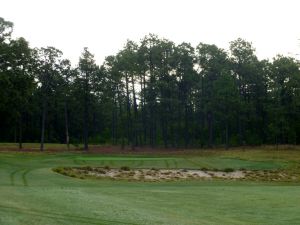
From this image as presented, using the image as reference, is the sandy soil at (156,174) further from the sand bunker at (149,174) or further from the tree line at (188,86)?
the tree line at (188,86)

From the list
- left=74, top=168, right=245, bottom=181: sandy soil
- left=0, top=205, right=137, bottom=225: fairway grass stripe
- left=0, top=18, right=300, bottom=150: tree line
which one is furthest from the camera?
left=0, top=18, right=300, bottom=150: tree line

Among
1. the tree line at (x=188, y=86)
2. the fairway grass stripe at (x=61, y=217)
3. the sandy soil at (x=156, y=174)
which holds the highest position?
the tree line at (x=188, y=86)

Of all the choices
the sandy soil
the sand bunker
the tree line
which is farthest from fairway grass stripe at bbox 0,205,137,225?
the tree line

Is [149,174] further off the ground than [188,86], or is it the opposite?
[188,86]

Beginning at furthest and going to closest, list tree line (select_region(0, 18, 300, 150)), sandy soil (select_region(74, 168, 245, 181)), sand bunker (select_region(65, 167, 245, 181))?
1. tree line (select_region(0, 18, 300, 150))
2. sandy soil (select_region(74, 168, 245, 181))
3. sand bunker (select_region(65, 167, 245, 181))

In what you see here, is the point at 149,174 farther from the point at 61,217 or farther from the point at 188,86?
the point at 188,86

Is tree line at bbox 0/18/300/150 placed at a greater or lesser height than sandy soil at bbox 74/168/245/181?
greater

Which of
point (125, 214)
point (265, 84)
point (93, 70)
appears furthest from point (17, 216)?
point (265, 84)

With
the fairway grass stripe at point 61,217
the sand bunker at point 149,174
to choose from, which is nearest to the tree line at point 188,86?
the sand bunker at point 149,174

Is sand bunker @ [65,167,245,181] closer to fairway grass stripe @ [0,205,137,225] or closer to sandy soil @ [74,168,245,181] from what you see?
sandy soil @ [74,168,245,181]

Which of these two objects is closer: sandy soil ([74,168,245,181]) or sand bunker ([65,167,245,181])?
sand bunker ([65,167,245,181])

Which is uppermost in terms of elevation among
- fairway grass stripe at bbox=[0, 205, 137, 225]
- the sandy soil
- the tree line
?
→ the tree line

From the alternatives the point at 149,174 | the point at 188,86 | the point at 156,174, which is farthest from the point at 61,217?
the point at 188,86

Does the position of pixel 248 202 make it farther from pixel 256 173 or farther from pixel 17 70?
pixel 17 70
